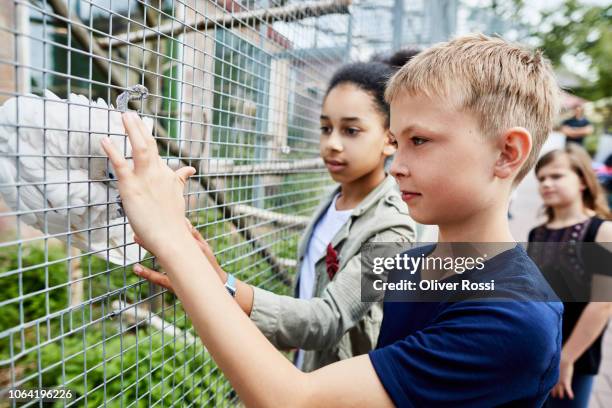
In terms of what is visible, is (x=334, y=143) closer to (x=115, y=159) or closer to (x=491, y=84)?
(x=491, y=84)

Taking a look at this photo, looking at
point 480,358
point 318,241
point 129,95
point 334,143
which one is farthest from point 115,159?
point 318,241

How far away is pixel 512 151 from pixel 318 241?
0.90 metres

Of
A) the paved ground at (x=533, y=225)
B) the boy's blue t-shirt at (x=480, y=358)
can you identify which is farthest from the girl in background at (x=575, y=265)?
the boy's blue t-shirt at (x=480, y=358)

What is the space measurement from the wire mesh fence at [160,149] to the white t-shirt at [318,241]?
0.15m

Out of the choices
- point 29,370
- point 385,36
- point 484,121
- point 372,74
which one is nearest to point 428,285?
point 484,121

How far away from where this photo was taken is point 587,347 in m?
1.89

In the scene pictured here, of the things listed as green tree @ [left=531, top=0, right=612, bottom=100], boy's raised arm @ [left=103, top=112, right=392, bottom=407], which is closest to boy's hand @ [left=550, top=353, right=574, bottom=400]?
boy's raised arm @ [left=103, top=112, right=392, bottom=407]

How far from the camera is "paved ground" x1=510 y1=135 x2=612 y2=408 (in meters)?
2.98

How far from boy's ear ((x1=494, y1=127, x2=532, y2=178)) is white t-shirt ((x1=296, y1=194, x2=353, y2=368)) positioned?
729 millimetres

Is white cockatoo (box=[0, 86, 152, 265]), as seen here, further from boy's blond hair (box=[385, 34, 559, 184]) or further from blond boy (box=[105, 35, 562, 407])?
boy's blond hair (box=[385, 34, 559, 184])

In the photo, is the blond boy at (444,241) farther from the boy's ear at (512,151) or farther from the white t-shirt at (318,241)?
the white t-shirt at (318,241)

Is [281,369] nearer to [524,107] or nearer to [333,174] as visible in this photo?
[524,107]

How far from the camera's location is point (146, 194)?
758mm

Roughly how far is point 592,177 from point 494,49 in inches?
60.4
